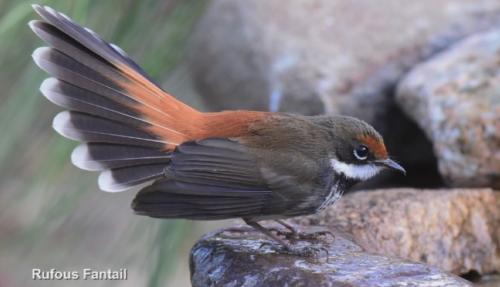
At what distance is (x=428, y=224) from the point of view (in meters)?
4.25

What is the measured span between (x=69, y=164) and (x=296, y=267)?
204 centimetres

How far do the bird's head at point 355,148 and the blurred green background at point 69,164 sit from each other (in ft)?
3.35

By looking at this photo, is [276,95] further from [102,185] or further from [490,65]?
[102,185]

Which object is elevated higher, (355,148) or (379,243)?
(355,148)

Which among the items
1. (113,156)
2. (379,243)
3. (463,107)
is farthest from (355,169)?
Result: (113,156)

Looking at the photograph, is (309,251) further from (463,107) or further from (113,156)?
(463,107)

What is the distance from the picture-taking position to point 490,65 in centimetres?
499

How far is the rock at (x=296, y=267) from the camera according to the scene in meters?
3.36

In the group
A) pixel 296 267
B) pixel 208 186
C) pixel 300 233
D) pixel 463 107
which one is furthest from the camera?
pixel 463 107

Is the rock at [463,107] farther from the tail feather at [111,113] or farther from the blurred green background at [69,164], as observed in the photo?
the blurred green background at [69,164]

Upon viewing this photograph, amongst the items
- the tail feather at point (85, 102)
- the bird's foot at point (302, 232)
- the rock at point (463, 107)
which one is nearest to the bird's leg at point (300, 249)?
the bird's foot at point (302, 232)

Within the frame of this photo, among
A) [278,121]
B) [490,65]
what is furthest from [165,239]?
[490,65]

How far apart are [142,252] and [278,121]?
1.24 meters

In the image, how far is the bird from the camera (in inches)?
151
